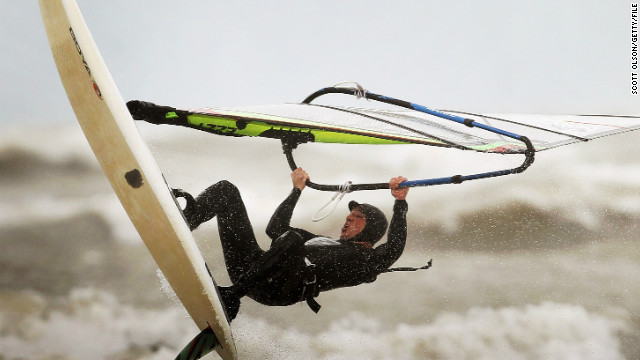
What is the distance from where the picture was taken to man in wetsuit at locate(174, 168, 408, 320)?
1874 millimetres

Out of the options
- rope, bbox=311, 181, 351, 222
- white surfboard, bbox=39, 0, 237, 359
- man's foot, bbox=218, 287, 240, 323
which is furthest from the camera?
rope, bbox=311, 181, 351, 222

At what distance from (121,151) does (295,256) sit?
0.66 m

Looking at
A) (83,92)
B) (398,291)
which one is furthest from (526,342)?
(83,92)

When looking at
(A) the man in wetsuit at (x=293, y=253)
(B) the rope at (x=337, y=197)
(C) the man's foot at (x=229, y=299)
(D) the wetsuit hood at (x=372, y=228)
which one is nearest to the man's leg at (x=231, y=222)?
(A) the man in wetsuit at (x=293, y=253)

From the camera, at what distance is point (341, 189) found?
2.08m

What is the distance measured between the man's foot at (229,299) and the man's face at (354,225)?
496 mm

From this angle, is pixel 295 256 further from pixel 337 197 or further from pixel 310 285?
pixel 337 197

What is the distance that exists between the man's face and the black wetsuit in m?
0.07

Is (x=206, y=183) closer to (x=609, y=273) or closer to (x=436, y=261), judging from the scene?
(x=436, y=261)

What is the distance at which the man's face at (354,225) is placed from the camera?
2123 mm

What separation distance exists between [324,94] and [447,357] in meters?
2.14

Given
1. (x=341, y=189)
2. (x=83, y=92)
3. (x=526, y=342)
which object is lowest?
(x=526, y=342)

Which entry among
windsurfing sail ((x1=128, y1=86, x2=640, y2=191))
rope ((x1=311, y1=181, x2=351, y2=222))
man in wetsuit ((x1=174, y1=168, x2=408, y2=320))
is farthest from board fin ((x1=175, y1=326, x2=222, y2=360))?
windsurfing sail ((x1=128, y1=86, x2=640, y2=191))

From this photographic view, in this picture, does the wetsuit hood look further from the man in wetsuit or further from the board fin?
the board fin
